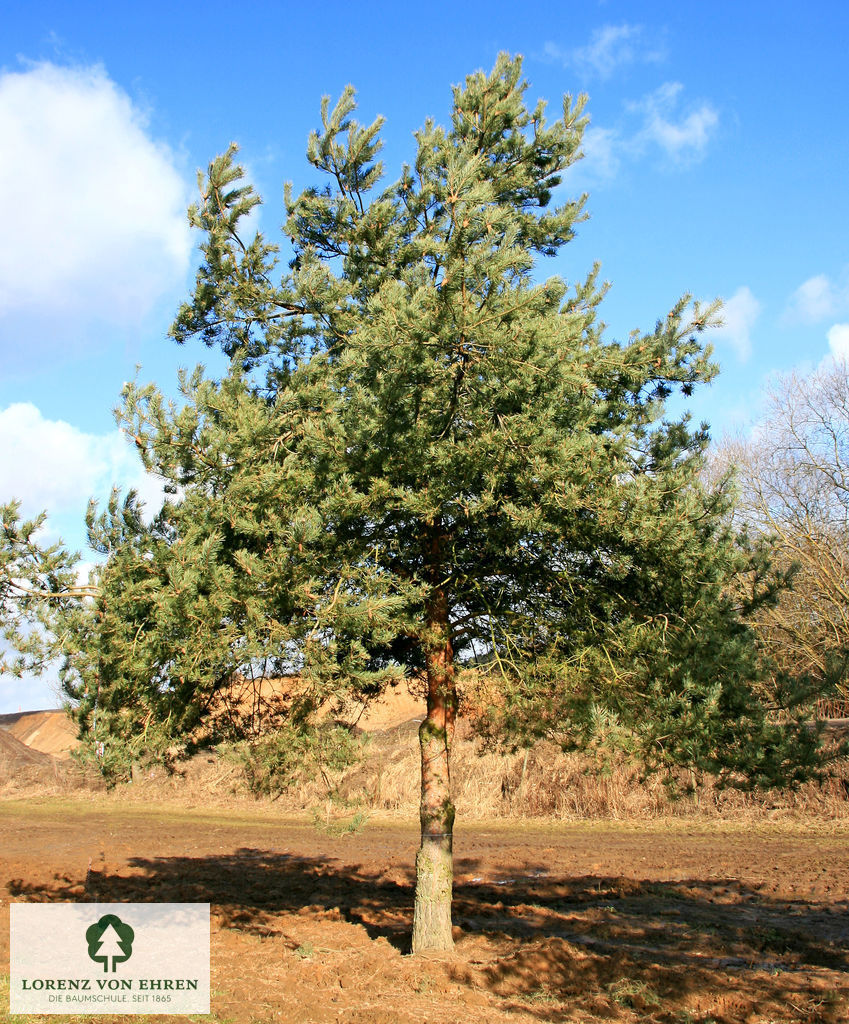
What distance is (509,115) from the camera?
26.0 ft

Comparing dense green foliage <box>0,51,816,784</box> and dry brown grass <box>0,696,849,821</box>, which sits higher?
dense green foliage <box>0,51,816,784</box>

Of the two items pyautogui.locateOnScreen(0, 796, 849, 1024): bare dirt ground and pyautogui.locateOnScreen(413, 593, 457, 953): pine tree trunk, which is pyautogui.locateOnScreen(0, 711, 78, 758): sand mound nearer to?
pyautogui.locateOnScreen(0, 796, 849, 1024): bare dirt ground

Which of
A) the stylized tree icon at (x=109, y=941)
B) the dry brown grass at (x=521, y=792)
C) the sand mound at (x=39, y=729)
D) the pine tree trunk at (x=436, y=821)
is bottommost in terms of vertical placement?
the sand mound at (x=39, y=729)

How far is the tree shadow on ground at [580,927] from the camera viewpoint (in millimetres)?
6504

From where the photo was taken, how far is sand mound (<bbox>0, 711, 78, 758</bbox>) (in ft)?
132

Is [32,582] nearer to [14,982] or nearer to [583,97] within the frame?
[14,982]

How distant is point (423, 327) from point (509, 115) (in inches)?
145

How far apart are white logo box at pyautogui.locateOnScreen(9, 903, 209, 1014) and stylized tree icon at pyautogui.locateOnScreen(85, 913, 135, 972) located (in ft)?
0.03

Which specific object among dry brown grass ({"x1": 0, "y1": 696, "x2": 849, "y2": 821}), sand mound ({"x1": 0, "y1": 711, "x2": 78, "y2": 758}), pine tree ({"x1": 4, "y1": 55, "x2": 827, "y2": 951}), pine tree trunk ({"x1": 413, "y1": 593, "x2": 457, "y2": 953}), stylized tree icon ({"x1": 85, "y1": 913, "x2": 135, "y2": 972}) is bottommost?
sand mound ({"x1": 0, "y1": 711, "x2": 78, "y2": 758})

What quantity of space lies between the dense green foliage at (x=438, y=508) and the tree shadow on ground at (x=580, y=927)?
1.97m

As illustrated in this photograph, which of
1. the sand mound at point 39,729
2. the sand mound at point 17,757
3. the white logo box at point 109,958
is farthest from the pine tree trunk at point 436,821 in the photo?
the sand mound at point 39,729

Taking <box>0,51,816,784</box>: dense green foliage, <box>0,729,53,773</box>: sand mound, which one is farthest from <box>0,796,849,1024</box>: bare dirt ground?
<box>0,729,53,773</box>: sand mound

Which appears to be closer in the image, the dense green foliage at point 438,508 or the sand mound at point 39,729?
the dense green foliage at point 438,508

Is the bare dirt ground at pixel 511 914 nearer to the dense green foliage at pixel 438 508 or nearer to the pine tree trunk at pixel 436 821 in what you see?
the pine tree trunk at pixel 436 821
